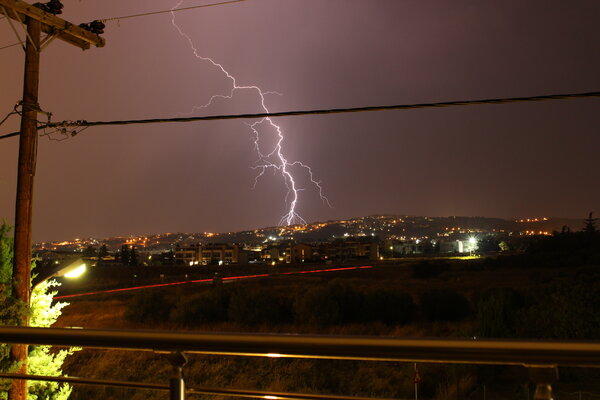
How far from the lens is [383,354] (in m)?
1.49

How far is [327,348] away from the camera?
5.08 feet

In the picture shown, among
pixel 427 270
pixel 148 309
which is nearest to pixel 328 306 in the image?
pixel 148 309

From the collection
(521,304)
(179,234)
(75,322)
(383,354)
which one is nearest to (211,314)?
(75,322)

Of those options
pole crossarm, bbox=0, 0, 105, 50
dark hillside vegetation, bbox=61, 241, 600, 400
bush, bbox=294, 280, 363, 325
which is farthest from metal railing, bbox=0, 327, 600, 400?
bush, bbox=294, 280, 363, 325

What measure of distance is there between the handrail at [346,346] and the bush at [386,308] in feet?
69.1

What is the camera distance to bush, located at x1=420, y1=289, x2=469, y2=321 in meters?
23.3

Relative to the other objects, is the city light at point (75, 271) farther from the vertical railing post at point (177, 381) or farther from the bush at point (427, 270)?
the bush at point (427, 270)

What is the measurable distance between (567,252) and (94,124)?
1960 inches

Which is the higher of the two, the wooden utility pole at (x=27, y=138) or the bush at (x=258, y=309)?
the wooden utility pole at (x=27, y=138)

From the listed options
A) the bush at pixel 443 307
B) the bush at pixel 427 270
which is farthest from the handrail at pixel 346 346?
the bush at pixel 427 270

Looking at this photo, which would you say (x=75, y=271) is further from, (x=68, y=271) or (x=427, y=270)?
(x=427, y=270)

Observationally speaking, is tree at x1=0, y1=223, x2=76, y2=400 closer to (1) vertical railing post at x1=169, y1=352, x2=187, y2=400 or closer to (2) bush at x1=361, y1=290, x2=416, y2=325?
(1) vertical railing post at x1=169, y1=352, x2=187, y2=400

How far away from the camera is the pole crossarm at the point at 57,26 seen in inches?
274

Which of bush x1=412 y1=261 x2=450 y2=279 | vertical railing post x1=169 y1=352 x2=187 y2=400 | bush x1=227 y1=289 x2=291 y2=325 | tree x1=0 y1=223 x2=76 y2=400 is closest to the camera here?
vertical railing post x1=169 y1=352 x2=187 y2=400
